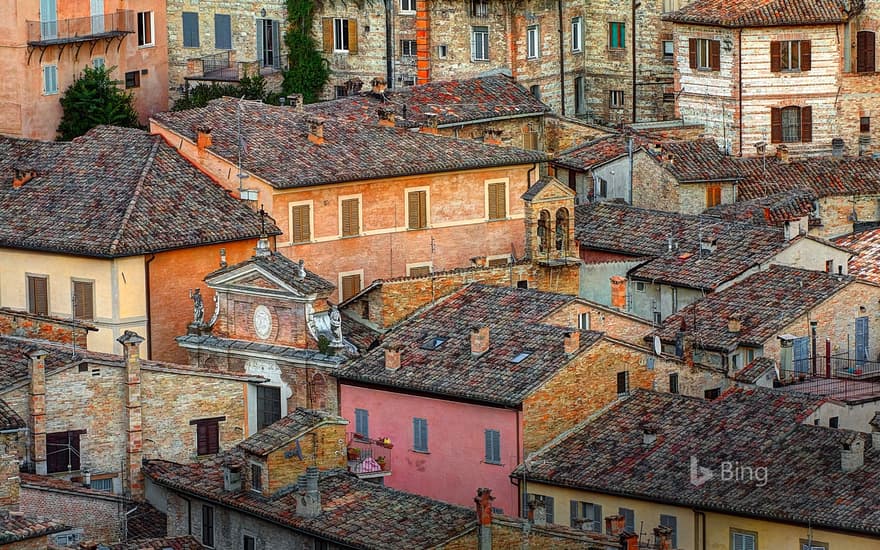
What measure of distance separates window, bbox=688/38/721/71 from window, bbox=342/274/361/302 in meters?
21.3

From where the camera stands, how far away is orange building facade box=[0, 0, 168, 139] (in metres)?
95.8

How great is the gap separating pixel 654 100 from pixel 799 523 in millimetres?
41769

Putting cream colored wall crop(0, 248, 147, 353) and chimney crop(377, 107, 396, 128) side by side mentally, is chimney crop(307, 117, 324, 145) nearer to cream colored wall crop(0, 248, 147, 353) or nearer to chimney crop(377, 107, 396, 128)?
chimney crop(377, 107, 396, 128)

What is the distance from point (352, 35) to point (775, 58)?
45.4 ft

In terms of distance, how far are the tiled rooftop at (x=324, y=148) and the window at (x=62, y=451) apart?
40.3 feet

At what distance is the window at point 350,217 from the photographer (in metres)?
85.4

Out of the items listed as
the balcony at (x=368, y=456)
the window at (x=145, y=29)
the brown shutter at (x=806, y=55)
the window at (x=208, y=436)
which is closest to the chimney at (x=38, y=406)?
the window at (x=208, y=436)

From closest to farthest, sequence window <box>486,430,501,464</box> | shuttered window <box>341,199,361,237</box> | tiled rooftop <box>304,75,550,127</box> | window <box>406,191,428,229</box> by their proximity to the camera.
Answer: window <box>486,430,501,464</box>, shuttered window <box>341,199,361,237</box>, window <box>406,191,428,229</box>, tiled rooftop <box>304,75,550,127</box>

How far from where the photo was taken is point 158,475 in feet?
238

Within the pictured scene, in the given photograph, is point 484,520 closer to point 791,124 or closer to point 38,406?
point 38,406

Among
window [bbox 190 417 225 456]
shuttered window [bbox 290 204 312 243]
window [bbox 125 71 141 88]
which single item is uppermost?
window [bbox 125 71 141 88]

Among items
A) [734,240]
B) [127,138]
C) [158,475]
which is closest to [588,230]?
[734,240]

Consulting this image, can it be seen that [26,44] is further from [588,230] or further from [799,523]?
[799,523]

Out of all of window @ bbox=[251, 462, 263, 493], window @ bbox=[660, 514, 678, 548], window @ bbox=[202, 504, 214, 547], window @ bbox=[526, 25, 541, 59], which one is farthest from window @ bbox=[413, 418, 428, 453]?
window @ bbox=[526, 25, 541, 59]
